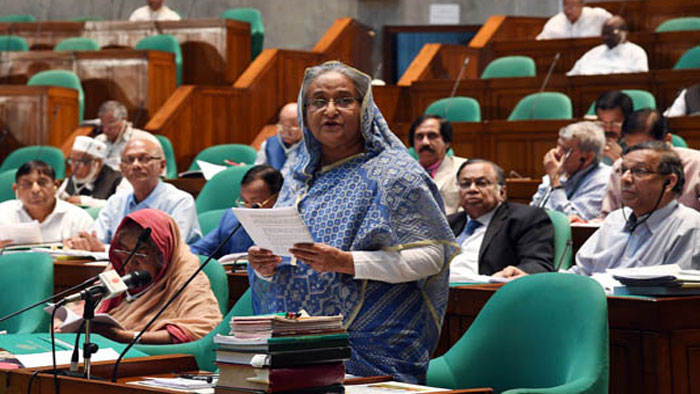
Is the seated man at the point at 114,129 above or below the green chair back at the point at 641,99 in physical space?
below

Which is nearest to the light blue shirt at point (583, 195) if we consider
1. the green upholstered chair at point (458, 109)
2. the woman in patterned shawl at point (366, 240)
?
the green upholstered chair at point (458, 109)

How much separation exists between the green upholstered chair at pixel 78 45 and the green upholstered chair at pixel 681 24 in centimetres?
451

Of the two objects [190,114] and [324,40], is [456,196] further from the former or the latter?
[324,40]

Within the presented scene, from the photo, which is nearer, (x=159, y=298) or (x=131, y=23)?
(x=159, y=298)

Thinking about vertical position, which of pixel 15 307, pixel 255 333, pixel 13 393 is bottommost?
pixel 15 307

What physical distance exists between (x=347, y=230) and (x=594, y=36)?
21.5 ft

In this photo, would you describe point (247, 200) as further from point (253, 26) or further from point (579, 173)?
point (253, 26)

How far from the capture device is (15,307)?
10.8 ft

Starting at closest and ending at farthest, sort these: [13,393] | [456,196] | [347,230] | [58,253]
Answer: [13,393], [347,230], [58,253], [456,196]

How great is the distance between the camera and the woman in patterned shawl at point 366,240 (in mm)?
2141

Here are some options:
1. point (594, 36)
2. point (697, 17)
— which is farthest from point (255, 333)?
point (697, 17)

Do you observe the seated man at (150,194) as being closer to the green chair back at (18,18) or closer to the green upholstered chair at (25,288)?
the green upholstered chair at (25,288)

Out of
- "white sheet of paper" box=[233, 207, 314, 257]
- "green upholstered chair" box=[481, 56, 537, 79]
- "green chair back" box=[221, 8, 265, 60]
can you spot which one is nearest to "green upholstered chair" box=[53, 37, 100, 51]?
"green chair back" box=[221, 8, 265, 60]

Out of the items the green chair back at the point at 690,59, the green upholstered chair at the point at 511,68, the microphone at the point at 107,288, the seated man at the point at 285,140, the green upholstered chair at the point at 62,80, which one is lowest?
the seated man at the point at 285,140
